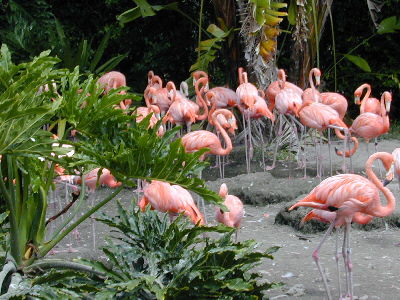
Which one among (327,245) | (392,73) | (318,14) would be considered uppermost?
(318,14)

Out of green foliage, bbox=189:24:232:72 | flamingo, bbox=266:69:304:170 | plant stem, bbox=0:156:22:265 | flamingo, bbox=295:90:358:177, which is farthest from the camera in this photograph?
green foliage, bbox=189:24:232:72

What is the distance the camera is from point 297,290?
3840mm

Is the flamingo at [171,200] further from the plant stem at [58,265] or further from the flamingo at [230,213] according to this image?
the plant stem at [58,265]

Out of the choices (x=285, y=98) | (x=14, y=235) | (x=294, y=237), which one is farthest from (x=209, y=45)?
(x=14, y=235)

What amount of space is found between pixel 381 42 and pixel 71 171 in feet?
26.9

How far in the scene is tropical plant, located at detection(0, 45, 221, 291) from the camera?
2.59 m

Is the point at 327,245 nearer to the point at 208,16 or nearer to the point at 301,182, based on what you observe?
the point at 301,182

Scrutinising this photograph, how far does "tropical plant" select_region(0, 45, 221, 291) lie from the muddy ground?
489mm

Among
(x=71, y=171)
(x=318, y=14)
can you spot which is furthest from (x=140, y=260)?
(x=318, y=14)

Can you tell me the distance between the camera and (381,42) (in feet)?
34.5

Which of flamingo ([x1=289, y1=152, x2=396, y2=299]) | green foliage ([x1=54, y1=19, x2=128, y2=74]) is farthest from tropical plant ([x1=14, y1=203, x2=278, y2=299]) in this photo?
green foliage ([x1=54, y1=19, x2=128, y2=74])

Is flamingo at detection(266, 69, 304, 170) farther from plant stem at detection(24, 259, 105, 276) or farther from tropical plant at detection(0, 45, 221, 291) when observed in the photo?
plant stem at detection(24, 259, 105, 276)

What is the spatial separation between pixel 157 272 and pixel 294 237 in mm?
2441

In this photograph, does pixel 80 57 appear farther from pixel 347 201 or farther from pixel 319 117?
pixel 347 201
